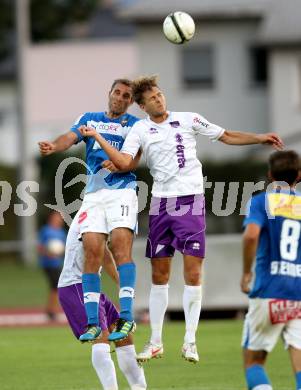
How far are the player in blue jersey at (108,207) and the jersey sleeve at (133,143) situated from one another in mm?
84

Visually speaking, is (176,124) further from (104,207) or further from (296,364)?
(296,364)

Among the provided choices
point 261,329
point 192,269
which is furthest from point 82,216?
point 261,329

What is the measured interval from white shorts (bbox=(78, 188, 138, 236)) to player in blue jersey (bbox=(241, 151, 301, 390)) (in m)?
Result: 1.99

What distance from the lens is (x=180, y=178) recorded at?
11172mm

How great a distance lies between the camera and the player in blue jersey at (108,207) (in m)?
10.5

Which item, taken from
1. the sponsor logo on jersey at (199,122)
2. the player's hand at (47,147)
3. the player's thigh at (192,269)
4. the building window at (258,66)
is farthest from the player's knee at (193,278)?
the building window at (258,66)

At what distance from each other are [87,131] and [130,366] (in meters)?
2.08

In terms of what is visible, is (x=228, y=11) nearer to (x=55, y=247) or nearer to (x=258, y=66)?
(x=258, y=66)

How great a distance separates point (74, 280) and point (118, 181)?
1.00 metres

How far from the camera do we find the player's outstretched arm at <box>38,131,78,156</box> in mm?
10438

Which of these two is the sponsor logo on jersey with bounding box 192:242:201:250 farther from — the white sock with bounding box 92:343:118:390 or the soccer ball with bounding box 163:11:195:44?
the soccer ball with bounding box 163:11:195:44

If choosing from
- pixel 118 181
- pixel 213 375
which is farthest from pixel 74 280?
pixel 213 375

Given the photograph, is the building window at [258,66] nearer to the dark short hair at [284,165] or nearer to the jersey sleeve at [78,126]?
the jersey sleeve at [78,126]

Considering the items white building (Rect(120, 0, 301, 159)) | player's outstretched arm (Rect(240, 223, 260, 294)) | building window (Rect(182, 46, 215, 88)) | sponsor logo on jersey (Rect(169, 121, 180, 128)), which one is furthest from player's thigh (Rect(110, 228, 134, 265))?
building window (Rect(182, 46, 215, 88))
